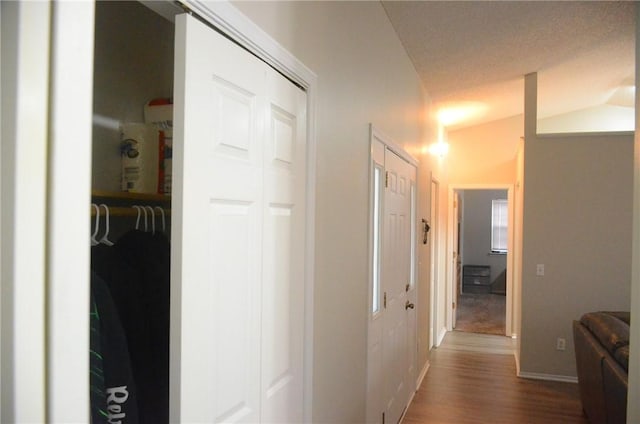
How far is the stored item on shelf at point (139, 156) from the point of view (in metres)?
1.48

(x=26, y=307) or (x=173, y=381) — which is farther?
(x=173, y=381)

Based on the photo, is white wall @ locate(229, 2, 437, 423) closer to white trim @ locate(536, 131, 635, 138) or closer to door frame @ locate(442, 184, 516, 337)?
white trim @ locate(536, 131, 635, 138)

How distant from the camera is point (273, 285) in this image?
1367mm

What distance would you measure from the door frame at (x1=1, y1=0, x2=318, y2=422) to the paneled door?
1.45 ft

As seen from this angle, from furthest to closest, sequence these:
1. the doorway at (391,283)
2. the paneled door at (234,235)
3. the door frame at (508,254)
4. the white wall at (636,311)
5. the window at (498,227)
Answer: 1. the window at (498,227)
2. the door frame at (508,254)
3. the doorway at (391,283)
4. the white wall at (636,311)
5. the paneled door at (234,235)

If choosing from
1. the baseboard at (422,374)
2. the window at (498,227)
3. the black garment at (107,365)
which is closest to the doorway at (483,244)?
the window at (498,227)

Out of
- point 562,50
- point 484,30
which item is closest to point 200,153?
point 484,30

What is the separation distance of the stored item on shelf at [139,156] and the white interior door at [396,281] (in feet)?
5.35

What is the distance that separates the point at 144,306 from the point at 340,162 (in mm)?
1047

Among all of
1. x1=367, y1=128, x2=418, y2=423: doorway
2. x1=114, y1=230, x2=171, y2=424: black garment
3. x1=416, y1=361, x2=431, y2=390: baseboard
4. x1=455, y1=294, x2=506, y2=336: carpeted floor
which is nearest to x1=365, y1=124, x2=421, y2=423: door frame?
x1=367, y1=128, x2=418, y2=423: doorway

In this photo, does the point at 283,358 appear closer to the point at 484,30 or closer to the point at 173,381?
the point at 173,381

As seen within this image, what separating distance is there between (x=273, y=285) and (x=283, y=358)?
0.88 feet

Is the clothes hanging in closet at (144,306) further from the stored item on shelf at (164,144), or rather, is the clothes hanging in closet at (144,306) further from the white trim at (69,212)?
the white trim at (69,212)

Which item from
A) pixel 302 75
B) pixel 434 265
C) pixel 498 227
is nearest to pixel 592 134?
pixel 434 265
